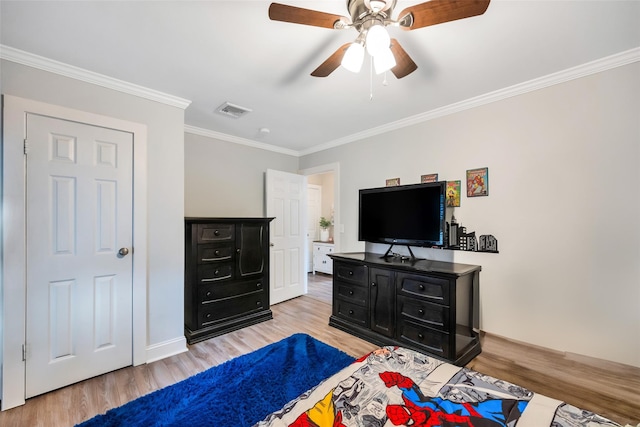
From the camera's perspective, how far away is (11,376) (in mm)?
1851

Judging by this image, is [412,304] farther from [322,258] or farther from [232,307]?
[322,258]

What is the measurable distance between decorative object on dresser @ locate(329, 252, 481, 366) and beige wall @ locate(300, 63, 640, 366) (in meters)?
0.42

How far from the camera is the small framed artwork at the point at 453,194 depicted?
2.84 meters

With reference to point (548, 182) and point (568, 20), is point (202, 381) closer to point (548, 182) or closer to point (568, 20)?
point (548, 182)

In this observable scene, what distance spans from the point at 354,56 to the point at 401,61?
13.4 inches

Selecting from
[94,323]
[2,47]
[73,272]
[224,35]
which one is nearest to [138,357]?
[94,323]

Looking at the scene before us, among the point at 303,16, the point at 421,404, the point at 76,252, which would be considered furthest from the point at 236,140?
the point at 421,404

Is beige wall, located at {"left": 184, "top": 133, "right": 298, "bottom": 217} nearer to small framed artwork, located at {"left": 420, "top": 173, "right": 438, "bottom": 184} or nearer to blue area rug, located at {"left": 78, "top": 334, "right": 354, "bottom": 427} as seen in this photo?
blue area rug, located at {"left": 78, "top": 334, "right": 354, "bottom": 427}

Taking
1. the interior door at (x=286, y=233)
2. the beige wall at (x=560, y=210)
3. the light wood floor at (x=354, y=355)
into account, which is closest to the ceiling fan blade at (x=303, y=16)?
the beige wall at (x=560, y=210)

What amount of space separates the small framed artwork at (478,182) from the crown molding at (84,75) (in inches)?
120

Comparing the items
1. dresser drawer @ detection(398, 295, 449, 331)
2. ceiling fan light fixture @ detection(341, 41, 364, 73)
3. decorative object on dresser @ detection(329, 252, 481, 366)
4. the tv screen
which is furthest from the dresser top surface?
ceiling fan light fixture @ detection(341, 41, 364, 73)

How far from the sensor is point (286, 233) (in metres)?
4.32

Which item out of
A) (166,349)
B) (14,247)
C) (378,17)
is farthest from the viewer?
(166,349)

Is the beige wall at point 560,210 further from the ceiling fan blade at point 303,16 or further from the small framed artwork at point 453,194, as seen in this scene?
the ceiling fan blade at point 303,16
